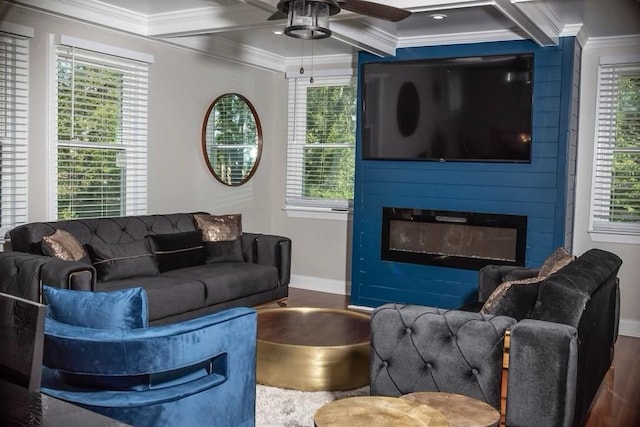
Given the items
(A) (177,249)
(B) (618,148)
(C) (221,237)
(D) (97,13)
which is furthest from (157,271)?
(B) (618,148)

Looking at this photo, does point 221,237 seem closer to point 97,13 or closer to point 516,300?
point 97,13

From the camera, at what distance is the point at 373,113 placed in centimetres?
589

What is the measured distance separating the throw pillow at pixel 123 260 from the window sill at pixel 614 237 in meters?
3.70

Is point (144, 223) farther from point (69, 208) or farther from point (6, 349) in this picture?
point (6, 349)

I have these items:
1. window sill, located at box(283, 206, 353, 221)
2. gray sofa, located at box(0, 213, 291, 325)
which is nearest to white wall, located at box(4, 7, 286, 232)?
window sill, located at box(283, 206, 353, 221)

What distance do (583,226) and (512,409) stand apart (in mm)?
3392

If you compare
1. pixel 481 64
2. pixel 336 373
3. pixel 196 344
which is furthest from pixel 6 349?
pixel 481 64

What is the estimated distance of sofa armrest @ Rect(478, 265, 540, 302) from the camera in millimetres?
4242

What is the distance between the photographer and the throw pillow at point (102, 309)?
2406 mm

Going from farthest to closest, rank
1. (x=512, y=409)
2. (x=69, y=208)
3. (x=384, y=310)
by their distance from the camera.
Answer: (x=69, y=208), (x=384, y=310), (x=512, y=409)

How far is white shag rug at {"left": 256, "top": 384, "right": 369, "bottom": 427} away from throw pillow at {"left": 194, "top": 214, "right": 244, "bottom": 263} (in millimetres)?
1963

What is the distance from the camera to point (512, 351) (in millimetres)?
2682

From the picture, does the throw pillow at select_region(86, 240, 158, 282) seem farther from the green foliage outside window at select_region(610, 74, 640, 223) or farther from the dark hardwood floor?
the green foliage outside window at select_region(610, 74, 640, 223)

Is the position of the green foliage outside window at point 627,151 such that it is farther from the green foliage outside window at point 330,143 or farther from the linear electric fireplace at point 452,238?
the green foliage outside window at point 330,143
